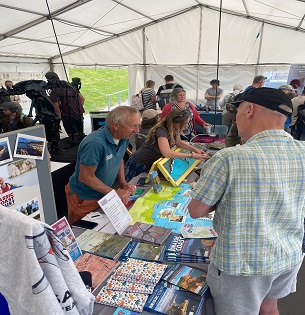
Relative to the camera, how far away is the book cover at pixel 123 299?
0.86 m

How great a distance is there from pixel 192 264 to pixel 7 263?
0.77 m

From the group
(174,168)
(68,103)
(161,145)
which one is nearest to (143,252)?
(174,168)

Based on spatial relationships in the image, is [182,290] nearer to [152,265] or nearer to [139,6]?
[152,265]

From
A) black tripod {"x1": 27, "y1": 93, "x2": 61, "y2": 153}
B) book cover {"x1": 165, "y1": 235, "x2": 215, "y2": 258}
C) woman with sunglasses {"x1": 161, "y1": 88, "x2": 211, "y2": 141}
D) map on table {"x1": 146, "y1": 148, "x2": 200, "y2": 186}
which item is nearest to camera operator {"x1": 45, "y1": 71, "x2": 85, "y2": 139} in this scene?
black tripod {"x1": 27, "y1": 93, "x2": 61, "y2": 153}

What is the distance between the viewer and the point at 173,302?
2.86 ft

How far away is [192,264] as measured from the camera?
3.52ft

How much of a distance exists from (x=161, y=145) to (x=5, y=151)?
1.26 meters

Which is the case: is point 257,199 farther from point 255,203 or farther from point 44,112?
point 44,112

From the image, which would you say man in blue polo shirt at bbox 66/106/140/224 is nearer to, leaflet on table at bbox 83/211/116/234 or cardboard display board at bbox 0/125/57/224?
leaflet on table at bbox 83/211/116/234

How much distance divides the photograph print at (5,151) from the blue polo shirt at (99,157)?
0.46 metres

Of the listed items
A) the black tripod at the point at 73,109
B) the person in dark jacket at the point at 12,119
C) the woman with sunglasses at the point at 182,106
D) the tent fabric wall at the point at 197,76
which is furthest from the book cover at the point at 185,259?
the tent fabric wall at the point at 197,76

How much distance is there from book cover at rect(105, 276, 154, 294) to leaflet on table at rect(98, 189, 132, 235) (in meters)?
0.31

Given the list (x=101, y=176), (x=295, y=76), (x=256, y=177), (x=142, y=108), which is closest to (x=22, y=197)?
(x=101, y=176)

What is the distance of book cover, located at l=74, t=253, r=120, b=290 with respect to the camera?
3.22 ft
